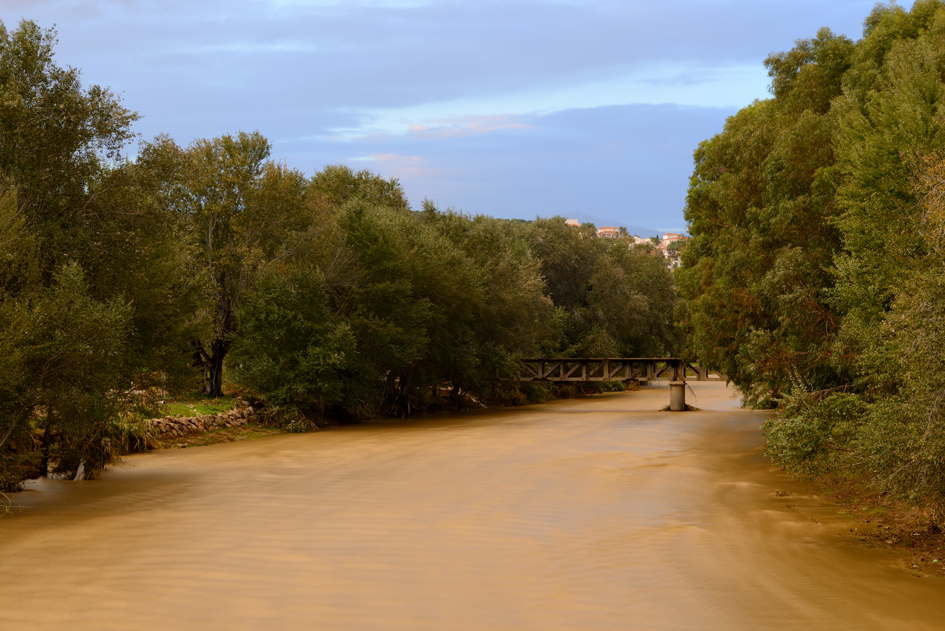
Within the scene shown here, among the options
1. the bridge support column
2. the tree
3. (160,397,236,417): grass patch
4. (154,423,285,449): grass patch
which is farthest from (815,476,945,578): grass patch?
the bridge support column

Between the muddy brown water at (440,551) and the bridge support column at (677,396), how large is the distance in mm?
22488

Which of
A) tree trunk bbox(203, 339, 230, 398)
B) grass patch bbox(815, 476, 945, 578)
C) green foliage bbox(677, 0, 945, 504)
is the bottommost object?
grass patch bbox(815, 476, 945, 578)

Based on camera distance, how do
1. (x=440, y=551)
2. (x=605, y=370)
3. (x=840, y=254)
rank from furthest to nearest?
(x=605, y=370)
(x=840, y=254)
(x=440, y=551)

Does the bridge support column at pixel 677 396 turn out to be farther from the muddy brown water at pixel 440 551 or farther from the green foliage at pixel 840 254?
the muddy brown water at pixel 440 551

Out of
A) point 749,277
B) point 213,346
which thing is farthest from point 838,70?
point 213,346

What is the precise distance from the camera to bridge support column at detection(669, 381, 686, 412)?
48.7 meters

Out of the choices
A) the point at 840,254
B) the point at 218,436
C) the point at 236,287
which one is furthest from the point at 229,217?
the point at 840,254

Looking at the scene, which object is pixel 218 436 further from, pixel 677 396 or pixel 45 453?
pixel 677 396

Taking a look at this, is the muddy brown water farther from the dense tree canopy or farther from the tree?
the tree

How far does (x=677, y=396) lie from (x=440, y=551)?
36989 millimetres

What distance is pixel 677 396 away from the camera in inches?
1927

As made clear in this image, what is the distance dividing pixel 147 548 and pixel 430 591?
5.28m

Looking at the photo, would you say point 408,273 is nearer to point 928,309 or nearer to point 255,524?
point 255,524

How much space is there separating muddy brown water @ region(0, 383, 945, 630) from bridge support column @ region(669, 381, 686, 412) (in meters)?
22.5
